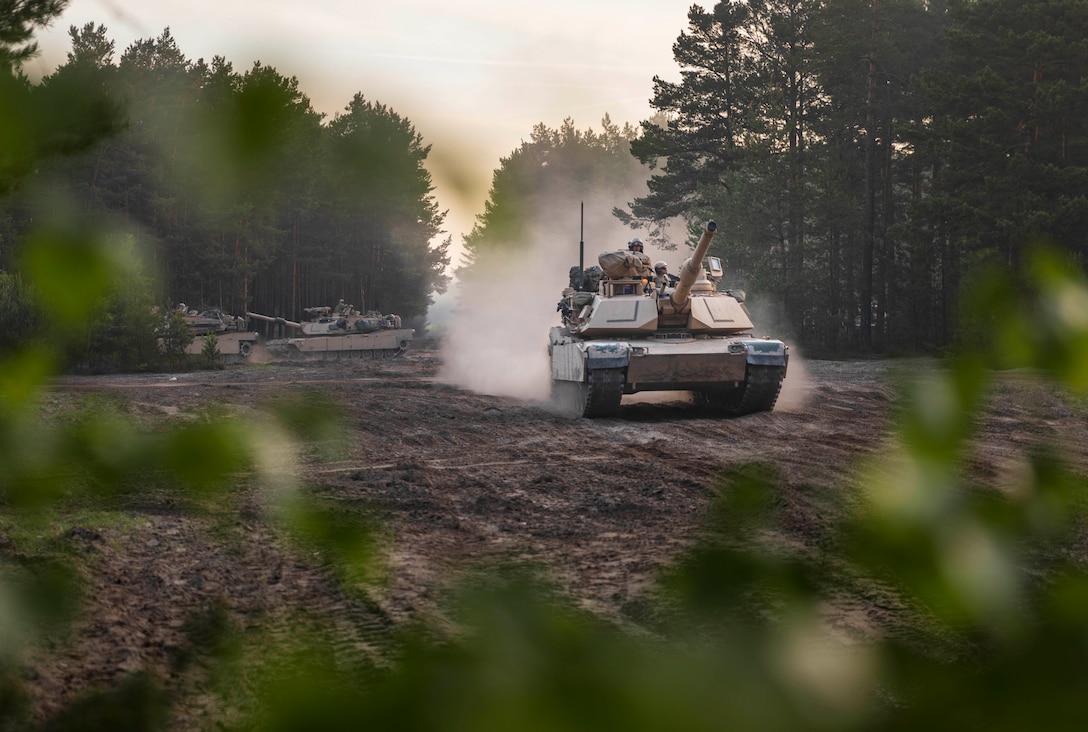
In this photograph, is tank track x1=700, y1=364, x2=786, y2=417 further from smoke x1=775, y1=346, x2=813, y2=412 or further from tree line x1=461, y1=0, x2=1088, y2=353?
tree line x1=461, y1=0, x2=1088, y2=353

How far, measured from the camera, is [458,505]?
941 cm

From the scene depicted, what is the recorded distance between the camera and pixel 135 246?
1070 millimetres

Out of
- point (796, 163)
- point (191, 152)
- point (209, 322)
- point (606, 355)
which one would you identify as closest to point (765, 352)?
point (606, 355)

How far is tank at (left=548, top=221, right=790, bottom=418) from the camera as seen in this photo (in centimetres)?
1545

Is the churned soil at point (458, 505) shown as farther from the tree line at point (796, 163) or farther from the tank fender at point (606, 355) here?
the tree line at point (796, 163)

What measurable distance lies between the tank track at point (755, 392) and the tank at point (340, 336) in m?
21.5

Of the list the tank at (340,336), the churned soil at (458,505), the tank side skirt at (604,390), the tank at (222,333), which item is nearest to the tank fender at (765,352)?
the churned soil at (458,505)

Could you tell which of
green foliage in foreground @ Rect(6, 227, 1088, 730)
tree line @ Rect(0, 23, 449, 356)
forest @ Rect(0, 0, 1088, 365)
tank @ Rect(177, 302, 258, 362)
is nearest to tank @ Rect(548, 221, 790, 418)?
forest @ Rect(0, 0, 1088, 365)

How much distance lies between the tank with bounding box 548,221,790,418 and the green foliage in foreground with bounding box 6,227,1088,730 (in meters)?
13.4

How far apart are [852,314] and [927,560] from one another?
3495 cm

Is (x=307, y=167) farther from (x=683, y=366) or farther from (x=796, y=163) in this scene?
(x=796, y=163)

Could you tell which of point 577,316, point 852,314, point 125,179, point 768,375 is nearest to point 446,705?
point 125,179

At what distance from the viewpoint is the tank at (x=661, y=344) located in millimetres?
15445

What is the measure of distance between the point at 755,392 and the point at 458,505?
25.8 feet
